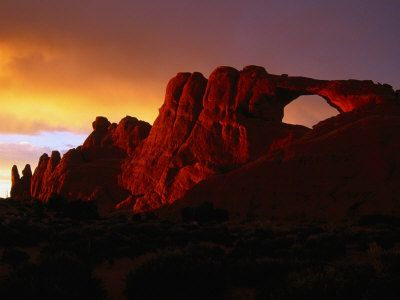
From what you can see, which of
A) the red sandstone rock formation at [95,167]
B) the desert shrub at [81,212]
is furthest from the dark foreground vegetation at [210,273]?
the red sandstone rock formation at [95,167]

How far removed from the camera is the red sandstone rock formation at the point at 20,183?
93.1 meters

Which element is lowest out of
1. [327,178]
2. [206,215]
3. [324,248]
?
[324,248]

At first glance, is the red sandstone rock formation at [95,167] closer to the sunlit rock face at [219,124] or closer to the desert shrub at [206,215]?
the sunlit rock face at [219,124]

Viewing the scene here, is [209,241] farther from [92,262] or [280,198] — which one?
[280,198]

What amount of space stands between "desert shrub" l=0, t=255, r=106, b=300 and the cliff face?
25.5 meters

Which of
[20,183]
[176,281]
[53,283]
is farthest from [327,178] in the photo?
[20,183]

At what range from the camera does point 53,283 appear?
21.1 ft

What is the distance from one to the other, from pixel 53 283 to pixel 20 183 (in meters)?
100

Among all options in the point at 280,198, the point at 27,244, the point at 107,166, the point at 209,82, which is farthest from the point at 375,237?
the point at 107,166

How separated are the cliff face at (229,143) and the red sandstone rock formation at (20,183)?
20.7 metres

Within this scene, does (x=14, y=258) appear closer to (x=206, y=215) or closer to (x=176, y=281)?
(x=176, y=281)

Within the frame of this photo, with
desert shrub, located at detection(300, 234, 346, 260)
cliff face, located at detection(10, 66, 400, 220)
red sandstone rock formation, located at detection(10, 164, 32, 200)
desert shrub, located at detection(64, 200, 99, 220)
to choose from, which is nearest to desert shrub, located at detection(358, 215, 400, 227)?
desert shrub, located at detection(300, 234, 346, 260)

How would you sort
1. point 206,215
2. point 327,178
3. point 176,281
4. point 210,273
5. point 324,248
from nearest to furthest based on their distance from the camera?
point 176,281, point 210,273, point 324,248, point 206,215, point 327,178

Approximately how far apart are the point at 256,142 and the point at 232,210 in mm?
16431
